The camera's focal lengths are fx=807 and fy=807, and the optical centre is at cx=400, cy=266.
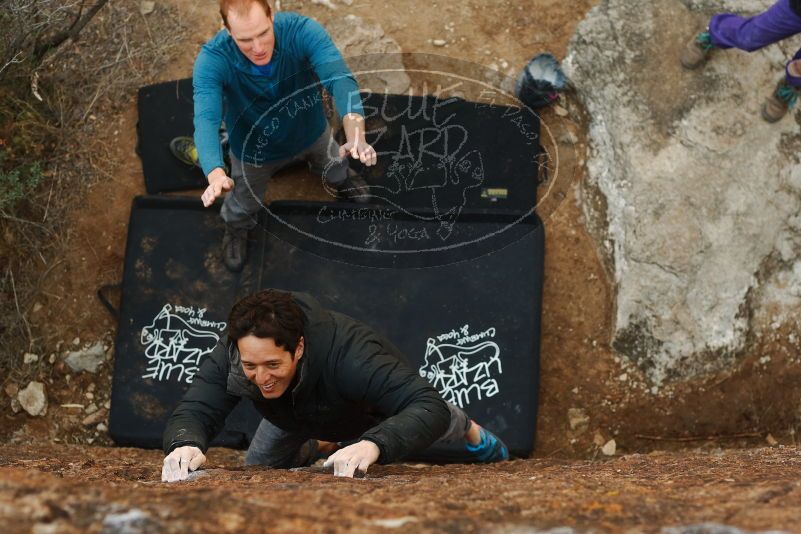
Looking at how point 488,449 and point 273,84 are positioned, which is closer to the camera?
point 273,84

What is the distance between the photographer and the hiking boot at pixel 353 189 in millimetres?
4301

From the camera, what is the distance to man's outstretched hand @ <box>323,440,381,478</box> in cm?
240

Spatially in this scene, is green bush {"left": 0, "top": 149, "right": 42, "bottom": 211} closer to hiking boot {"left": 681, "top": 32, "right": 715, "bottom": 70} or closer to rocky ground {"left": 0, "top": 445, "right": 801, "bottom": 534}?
rocky ground {"left": 0, "top": 445, "right": 801, "bottom": 534}

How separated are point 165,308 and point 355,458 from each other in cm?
231

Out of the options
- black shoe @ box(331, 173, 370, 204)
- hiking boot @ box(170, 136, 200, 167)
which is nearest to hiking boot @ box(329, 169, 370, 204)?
black shoe @ box(331, 173, 370, 204)

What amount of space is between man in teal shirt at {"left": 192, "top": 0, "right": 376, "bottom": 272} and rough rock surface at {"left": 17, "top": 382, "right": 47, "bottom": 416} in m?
1.81

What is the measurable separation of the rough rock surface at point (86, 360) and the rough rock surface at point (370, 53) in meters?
2.11

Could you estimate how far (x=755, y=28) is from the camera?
3961mm

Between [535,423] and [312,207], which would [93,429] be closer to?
[312,207]

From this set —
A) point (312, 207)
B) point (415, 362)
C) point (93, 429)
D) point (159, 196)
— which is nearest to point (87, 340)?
point (93, 429)

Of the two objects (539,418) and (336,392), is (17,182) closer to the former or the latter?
(336,392)

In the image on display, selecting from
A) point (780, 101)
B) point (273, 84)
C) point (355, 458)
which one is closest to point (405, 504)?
point (355, 458)

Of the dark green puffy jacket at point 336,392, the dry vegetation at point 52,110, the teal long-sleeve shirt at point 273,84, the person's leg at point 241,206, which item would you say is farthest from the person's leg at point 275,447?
the dry vegetation at point 52,110

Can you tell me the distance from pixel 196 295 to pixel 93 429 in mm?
907
